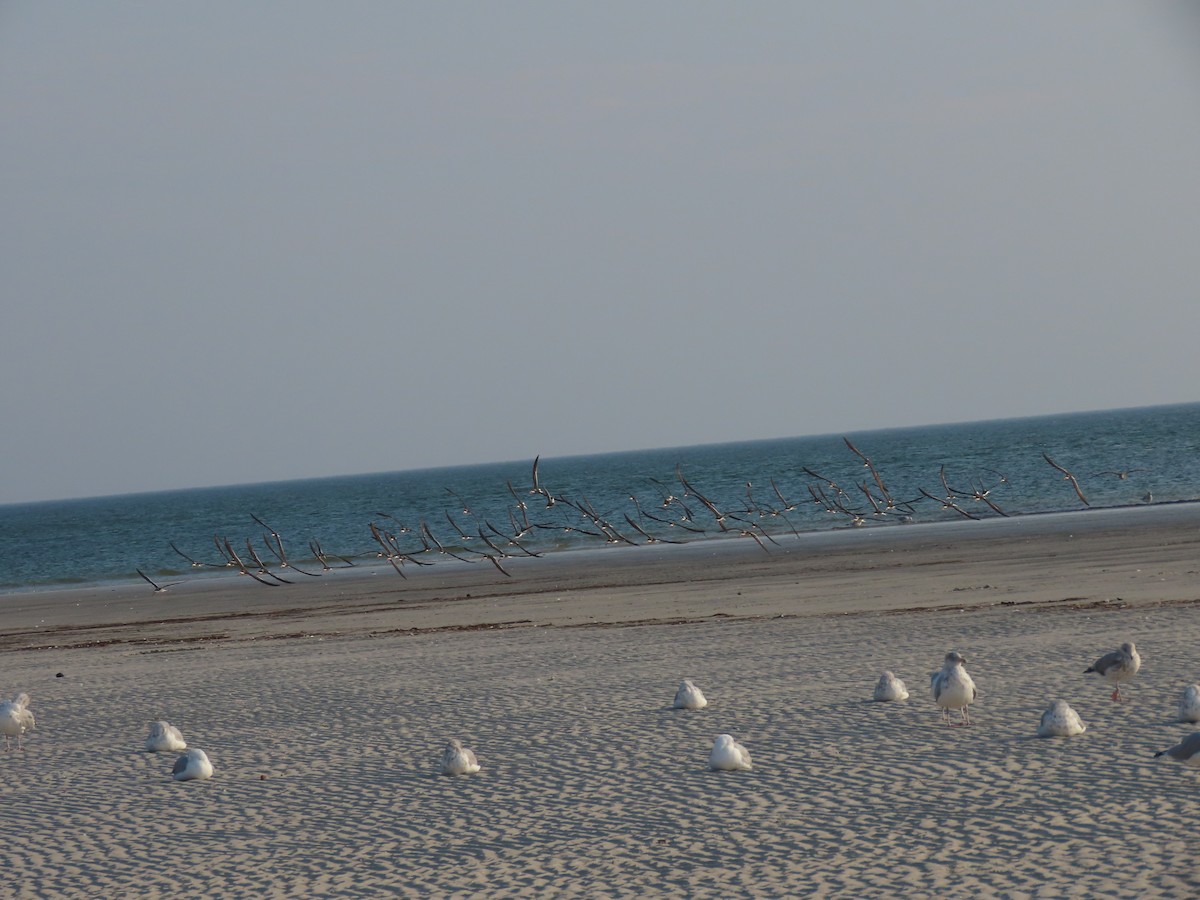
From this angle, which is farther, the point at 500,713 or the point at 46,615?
the point at 46,615

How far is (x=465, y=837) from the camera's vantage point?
351 inches

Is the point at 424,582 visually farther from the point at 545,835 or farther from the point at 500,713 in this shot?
the point at 545,835

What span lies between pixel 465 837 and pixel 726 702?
16.1ft

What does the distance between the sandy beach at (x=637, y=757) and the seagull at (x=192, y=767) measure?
20 centimetres

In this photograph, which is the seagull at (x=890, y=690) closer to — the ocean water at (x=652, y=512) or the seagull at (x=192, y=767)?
the seagull at (x=192, y=767)

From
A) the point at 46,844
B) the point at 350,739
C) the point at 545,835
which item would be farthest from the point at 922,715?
the point at 46,844

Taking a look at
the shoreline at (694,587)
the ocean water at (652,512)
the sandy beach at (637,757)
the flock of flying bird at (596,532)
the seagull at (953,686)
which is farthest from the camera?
the ocean water at (652,512)

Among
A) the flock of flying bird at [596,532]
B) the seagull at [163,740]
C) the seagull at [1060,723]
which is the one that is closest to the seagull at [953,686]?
the seagull at [1060,723]

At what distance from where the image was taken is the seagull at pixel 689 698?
13.0 meters

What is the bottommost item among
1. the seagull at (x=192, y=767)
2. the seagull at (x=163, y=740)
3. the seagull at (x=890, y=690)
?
the seagull at (x=192, y=767)

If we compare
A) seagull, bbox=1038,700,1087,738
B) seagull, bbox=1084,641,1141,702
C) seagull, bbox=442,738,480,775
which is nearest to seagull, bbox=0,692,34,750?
seagull, bbox=442,738,480,775

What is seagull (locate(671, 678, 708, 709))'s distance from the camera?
13.0 meters

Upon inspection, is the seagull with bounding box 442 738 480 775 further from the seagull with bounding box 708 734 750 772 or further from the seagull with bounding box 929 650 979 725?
the seagull with bounding box 929 650 979 725

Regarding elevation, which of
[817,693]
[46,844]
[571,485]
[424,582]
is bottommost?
[46,844]
